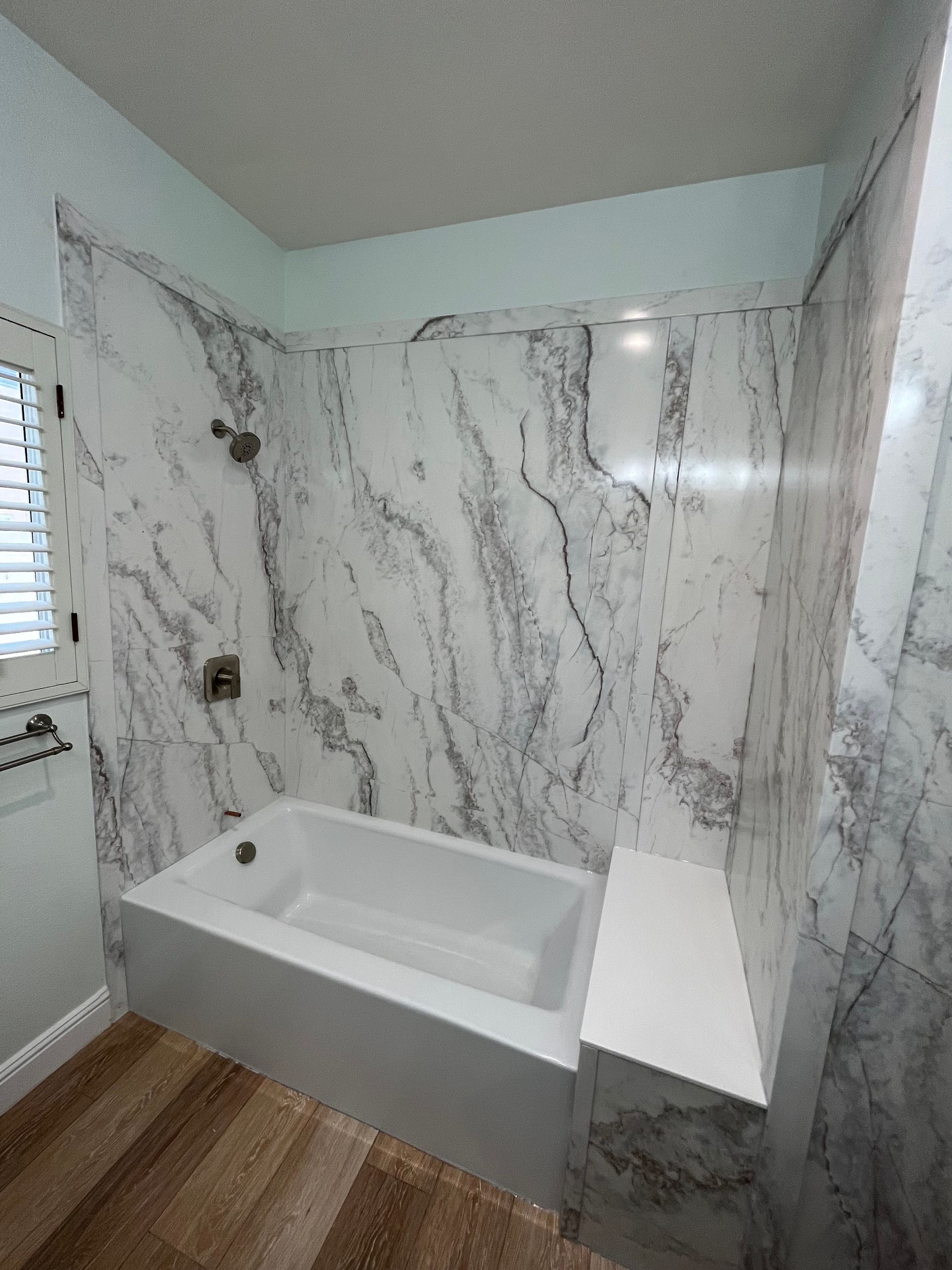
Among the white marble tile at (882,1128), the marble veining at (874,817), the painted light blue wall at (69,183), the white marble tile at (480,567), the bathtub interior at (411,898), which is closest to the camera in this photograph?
the marble veining at (874,817)

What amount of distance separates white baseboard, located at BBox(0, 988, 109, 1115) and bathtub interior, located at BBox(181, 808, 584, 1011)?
385 mm

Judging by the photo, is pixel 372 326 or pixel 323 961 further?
pixel 372 326

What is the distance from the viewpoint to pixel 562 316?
1614 mm

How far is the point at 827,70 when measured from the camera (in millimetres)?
1135

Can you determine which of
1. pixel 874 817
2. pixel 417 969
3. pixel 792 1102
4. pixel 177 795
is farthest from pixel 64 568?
pixel 792 1102

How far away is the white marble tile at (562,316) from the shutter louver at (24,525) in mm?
968

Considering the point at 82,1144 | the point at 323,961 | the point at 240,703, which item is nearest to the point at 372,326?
the point at 240,703

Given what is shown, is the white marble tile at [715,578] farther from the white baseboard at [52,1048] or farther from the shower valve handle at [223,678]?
the white baseboard at [52,1048]

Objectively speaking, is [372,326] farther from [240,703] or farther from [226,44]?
[240,703]

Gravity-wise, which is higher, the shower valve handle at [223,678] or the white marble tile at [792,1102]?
the shower valve handle at [223,678]

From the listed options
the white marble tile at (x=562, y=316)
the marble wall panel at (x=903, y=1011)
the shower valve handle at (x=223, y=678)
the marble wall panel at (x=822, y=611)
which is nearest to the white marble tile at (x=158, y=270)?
the white marble tile at (x=562, y=316)

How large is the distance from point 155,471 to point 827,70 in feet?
6.16

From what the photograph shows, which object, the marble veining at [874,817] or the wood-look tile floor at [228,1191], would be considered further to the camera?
the wood-look tile floor at [228,1191]

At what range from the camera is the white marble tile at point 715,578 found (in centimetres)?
147
